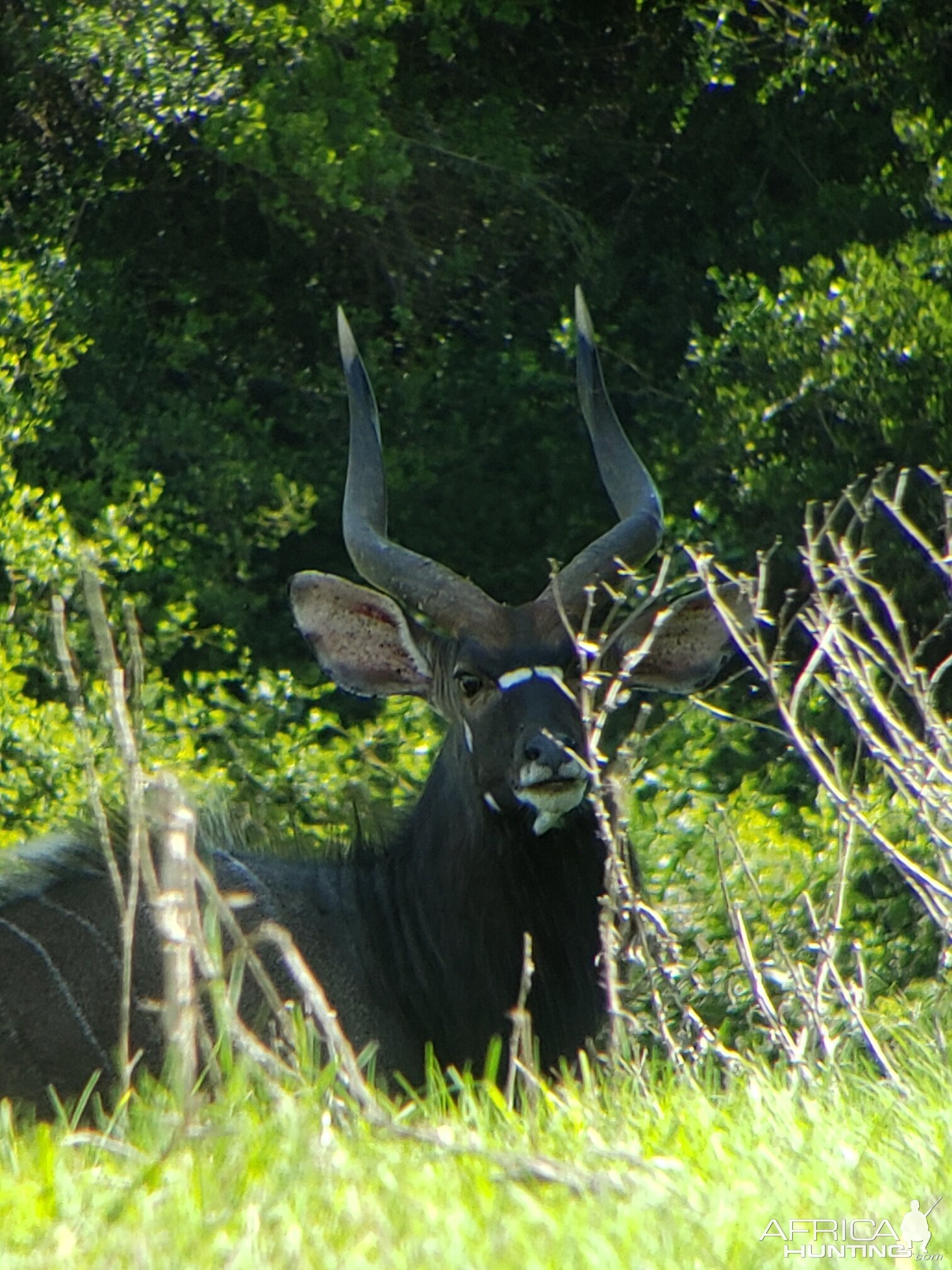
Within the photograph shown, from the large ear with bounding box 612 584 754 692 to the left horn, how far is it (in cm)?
35

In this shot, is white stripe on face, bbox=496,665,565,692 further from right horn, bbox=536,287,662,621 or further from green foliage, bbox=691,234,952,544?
green foliage, bbox=691,234,952,544

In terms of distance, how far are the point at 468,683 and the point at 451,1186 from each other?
6.22ft

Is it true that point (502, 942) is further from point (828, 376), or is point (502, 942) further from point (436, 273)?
point (436, 273)

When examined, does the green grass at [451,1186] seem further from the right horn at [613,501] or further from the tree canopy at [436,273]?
the tree canopy at [436,273]

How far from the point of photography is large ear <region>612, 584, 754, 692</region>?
4223 millimetres

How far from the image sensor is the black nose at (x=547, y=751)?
3605 millimetres

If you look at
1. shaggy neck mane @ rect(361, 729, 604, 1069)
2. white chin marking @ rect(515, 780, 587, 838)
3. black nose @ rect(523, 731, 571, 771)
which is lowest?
shaggy neck mane @ rect(361, 729, 604, 1069)

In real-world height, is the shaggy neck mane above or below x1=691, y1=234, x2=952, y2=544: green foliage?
below

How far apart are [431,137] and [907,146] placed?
8.39 feet

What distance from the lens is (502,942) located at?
3852mm

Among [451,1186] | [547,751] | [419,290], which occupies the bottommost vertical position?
[451,1186]

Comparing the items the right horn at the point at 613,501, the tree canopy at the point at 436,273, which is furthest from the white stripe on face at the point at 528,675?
the tree canopy at the point at 436,273

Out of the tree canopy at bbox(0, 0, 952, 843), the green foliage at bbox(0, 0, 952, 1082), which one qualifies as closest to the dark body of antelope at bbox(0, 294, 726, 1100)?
the green foliage at bbox(0, 0, 952, 1082)

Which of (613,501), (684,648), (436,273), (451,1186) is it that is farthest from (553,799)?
(436,273)
